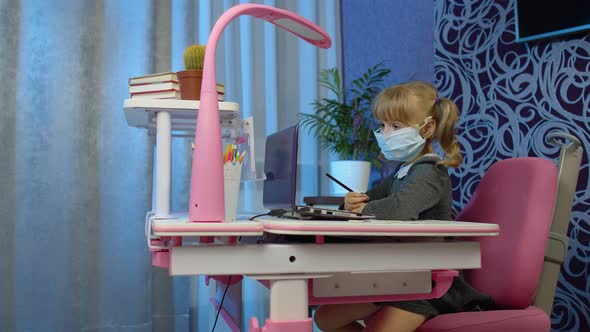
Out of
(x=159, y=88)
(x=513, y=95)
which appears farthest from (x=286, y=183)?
(x=513, y=95)

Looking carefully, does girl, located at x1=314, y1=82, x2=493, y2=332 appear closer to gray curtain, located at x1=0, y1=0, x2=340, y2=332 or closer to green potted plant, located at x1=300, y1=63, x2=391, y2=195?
green potted plant, located at x1=300, y1=63, x2=391, y2=195

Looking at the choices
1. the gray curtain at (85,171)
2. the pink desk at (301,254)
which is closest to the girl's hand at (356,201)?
the pink desk at (301,254)

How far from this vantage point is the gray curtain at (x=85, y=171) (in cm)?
260

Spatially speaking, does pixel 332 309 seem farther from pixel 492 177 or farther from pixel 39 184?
pixel 39 184

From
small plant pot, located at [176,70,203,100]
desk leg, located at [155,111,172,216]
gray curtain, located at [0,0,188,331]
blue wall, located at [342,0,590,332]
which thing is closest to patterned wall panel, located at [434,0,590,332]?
blue wall, located at [342,0,590,332]

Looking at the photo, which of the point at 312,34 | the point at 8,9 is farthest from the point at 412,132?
the point at 8,9

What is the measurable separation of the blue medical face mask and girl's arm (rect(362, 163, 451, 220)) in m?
0.08

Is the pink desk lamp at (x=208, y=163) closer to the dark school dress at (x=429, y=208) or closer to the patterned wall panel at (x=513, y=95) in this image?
the dark school dress at (x=429, y=208)

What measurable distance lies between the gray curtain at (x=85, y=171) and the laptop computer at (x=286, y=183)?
1.21 metres

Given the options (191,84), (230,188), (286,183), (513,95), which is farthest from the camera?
(513,95)

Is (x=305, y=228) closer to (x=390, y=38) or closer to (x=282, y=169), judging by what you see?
(x=282, y=169)

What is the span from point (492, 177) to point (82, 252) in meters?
1.86

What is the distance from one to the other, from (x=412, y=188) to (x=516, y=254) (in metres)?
0.30

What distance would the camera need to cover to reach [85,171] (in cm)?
270
